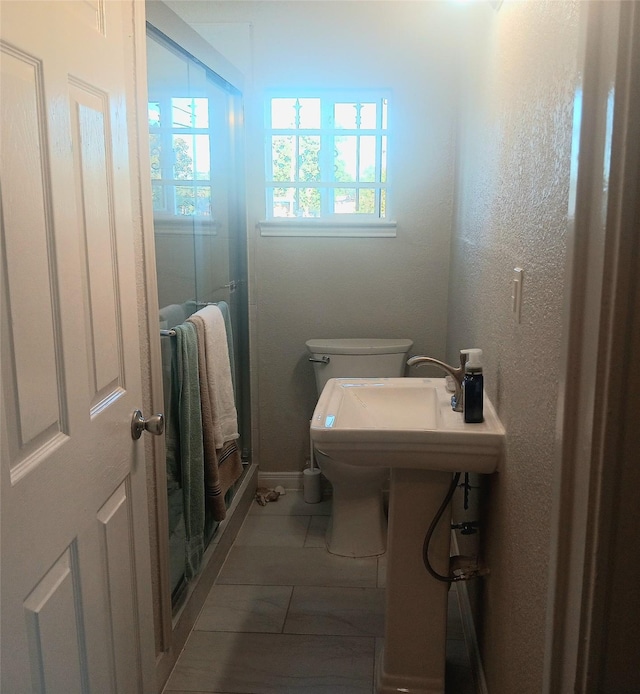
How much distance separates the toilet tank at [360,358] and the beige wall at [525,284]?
793 mm

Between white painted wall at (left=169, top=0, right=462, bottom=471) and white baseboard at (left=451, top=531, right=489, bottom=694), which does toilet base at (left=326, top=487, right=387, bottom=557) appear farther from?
white painted wall at (left=169, top=0, right=462, bottom=471)

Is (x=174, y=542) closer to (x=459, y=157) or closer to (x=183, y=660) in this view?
(x=183, y=660)

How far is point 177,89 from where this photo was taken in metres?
2.02

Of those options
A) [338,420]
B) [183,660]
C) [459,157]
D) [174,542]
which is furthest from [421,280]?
[183,660]

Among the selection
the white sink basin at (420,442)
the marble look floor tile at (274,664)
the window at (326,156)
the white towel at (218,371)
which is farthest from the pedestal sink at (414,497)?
the window at (326,156)

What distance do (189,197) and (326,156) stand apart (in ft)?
3.33

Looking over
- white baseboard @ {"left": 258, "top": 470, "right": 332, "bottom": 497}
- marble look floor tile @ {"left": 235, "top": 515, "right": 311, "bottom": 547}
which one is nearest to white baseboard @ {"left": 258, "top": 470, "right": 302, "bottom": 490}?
white baseboard @ {"left": 258, "top": 470, "right": 332, "bottom": 497}

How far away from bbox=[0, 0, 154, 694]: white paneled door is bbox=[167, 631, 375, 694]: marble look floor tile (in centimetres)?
53

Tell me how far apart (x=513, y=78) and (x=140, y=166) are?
3.01 ft

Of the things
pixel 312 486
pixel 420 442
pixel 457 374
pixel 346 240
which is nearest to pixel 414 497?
pixel 420 442

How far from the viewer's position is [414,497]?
181cm

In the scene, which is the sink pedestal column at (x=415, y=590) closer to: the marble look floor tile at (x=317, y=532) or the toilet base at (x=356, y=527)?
the toilet base at (x=356, y=527)

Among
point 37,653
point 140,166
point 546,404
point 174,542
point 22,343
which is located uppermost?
point 140,166

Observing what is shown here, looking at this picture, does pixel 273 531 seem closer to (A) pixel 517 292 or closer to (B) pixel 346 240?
(B) pixel 346 240
